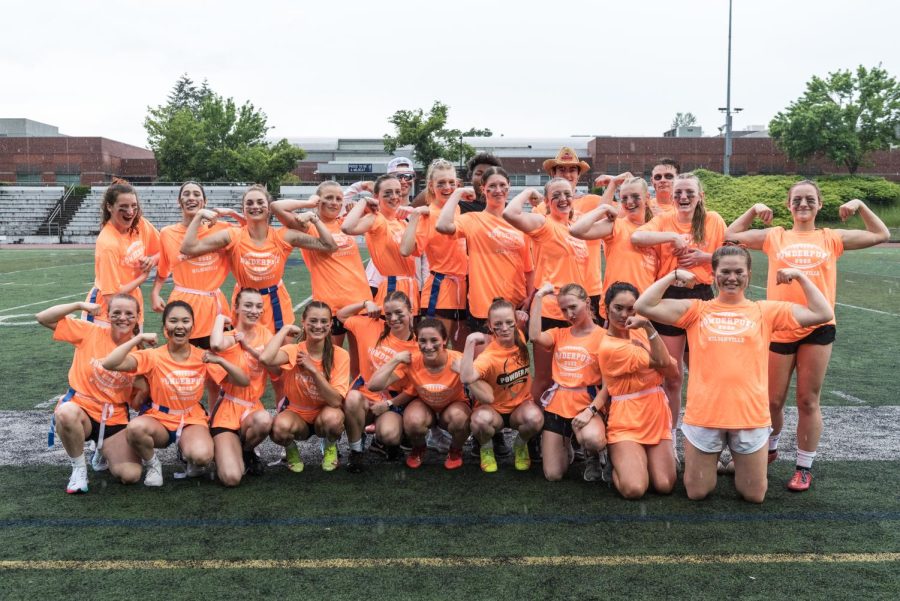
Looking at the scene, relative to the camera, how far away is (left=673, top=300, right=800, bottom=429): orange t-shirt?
152 inches

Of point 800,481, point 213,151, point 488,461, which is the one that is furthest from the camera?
point 213,151

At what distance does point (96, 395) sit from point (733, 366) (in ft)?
11.8

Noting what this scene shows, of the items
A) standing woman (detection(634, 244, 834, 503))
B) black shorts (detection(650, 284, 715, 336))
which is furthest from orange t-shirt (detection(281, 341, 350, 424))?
black shorts (detection(650, 284, 715, 336))

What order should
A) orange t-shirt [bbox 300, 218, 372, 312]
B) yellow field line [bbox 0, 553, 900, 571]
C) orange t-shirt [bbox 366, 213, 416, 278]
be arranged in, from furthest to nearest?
orange t-shirt [bbox 366, 213, 416, 278], orange t-shirt [bbox 300, 218, 372, 312], yellow field line [bbox 0, 553, 900, 571]

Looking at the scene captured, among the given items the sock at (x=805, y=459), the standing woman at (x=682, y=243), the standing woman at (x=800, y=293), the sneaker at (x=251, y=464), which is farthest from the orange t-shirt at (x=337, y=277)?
the sock at (x=805, y=459)

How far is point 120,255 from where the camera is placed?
498cm

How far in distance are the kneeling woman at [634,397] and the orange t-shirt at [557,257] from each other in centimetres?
49

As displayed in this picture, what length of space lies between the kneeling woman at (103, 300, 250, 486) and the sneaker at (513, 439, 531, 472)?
5.52ft

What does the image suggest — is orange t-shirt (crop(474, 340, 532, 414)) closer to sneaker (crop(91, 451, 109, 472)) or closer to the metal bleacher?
sneaker (crop(91, 451, 109, 472))

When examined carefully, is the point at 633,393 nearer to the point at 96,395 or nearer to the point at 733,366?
the point at 733,366

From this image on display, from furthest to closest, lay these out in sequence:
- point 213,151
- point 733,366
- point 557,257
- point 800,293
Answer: point 213,151
point 557,257
point 800,293
point 733,366

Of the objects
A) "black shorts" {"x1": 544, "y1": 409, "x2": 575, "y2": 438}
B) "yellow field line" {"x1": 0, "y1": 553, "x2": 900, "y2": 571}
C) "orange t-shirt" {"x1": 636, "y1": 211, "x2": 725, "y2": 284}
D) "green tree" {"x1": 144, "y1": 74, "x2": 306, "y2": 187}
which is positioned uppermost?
"green tree" {"x1": 144, "y1": 74, "x2": 306, "y2": 187}

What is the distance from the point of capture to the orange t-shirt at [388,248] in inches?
205

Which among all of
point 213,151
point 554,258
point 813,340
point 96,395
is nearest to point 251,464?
point 96,395
